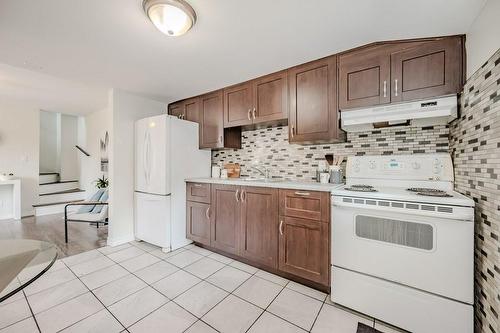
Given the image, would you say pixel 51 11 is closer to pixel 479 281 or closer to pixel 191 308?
pixel 191 308

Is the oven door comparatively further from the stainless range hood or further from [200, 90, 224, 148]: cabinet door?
[200, 90, 224, 148]: cabinet door

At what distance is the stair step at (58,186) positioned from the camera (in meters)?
4.94

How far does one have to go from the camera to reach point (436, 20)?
1.41 meters

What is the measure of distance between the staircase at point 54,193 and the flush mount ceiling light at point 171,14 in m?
5.09

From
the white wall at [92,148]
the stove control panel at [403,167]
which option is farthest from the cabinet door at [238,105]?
the white wall at [92,148]

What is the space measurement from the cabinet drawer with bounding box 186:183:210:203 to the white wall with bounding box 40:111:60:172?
543 centimetres

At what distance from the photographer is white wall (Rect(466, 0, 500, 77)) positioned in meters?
1.14

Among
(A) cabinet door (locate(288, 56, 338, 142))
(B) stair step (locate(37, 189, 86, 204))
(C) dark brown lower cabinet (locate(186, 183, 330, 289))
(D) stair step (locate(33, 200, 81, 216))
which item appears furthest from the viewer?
(B) stair step (locate(37, 189, 86, 204))

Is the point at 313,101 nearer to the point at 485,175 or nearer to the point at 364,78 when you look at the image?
the point at 364,78

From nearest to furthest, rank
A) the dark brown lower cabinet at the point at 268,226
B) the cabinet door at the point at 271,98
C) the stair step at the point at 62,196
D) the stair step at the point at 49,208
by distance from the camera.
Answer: the dark brown lower cabinet at the point at 268,226
the cabinet door at the point at 271,98
the stair step at the point at 49,208
the stair step at the point at 62,196

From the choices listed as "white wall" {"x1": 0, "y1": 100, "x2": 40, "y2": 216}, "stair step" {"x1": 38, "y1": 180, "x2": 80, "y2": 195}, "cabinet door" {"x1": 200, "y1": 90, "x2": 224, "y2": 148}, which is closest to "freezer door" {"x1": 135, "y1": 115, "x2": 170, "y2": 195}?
"cabinet door" {"x1": 200, "y1": 90, "x2": 224, "y2": 148}

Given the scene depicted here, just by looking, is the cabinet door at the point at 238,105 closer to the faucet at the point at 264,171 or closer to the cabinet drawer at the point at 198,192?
the faucet at the point at 264,171

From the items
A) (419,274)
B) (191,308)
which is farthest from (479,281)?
(191,308)

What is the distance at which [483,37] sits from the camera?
127 cm
